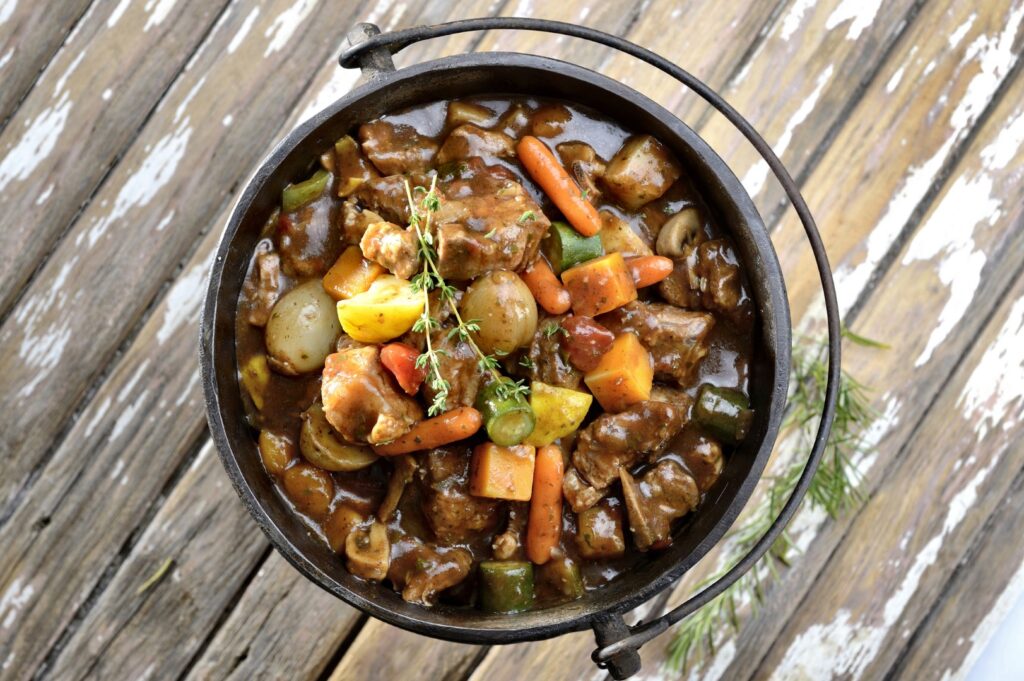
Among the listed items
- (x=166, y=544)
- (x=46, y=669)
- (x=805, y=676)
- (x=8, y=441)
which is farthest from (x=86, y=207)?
(x=805, y=676)

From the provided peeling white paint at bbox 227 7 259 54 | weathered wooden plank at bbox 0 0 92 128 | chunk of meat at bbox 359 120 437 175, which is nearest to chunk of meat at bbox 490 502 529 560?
Result: chunk of meat at bbox 359 120 437 175

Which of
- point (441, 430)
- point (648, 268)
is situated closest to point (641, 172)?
point (648, 268)

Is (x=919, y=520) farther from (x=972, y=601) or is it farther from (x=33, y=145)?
(x=33, y=145)

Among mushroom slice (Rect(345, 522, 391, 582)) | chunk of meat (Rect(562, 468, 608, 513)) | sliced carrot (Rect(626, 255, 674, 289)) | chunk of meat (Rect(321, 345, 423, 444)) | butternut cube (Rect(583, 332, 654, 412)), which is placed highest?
sliced carrot (Rect(626, 255, 674, 289))

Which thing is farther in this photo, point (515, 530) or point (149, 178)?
point (149, 178)

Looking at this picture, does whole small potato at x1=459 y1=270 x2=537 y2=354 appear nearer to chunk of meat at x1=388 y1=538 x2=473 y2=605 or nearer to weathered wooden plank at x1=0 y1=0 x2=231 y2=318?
chunk of meat at x1=388 y1=538 x2=473 y2=605

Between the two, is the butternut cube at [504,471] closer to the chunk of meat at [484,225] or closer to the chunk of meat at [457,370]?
the chunk of meat at [457,370]
